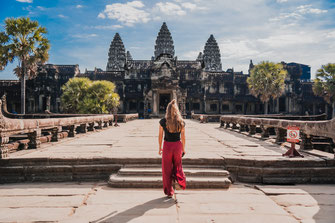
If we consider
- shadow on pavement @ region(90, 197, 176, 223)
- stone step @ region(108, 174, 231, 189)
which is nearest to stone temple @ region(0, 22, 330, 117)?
stone step @ region(108, 174, 231, 189)

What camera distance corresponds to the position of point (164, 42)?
6019 centimetres

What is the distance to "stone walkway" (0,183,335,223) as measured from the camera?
3275 mm

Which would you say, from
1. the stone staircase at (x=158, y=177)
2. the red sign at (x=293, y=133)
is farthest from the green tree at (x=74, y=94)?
the red sign at (x=293, y=133)

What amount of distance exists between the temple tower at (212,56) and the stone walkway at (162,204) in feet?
196

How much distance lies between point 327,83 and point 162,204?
33.8 m

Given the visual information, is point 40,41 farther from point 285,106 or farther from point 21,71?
point 285,106

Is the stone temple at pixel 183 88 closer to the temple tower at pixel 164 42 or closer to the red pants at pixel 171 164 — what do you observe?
the temple tower at pixel 164 42

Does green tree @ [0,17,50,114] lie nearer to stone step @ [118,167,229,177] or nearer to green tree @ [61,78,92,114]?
green tree @ [61,78,92,114]

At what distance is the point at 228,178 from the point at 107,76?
35.6 m

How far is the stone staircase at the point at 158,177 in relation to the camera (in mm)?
4512

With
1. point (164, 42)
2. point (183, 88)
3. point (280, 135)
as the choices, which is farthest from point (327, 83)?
point (164, 42)

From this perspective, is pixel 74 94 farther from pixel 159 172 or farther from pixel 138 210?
pixel 138 210

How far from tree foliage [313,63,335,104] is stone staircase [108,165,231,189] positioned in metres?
31.5

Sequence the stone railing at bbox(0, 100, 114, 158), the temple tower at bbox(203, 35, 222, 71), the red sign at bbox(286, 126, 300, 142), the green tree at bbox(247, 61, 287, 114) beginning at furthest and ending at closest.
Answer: the temple tower at bbox(203, 35, 222, 71) < the green tree at bbox(247, 61, 287, 114) < the red sign at bbox(286, 126, 300, 142) < the stone railing at bbox(0, 100, 114, 158)
